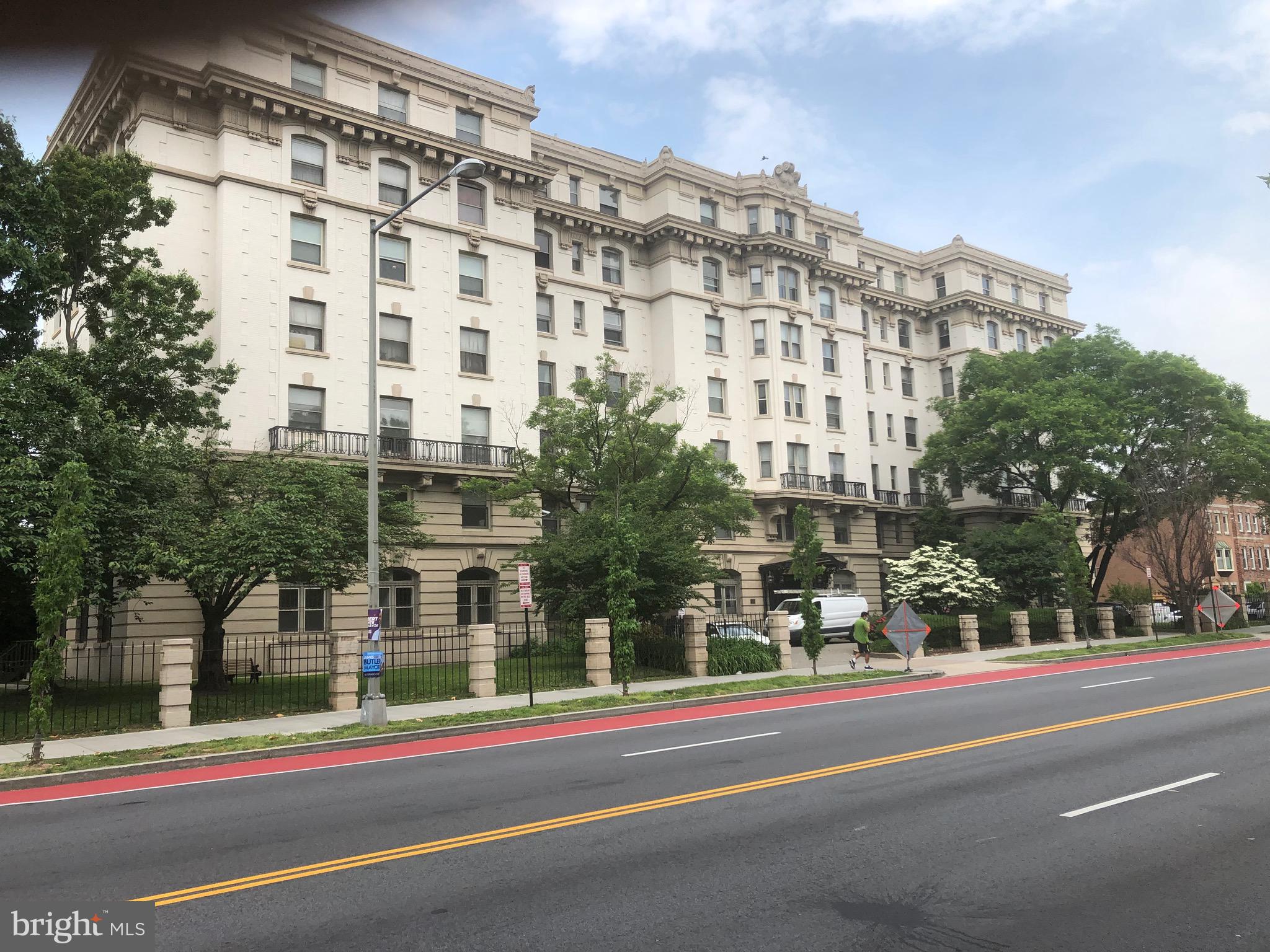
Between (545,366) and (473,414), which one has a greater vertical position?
(545,366)

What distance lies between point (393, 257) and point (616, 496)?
14.5m

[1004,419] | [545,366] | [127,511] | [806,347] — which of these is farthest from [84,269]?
[1004,419]

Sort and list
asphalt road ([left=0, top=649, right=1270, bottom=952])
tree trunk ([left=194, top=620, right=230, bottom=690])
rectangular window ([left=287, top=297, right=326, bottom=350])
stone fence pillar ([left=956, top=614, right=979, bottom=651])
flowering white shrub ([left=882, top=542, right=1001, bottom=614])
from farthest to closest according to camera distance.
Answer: flowering white shrub ([left=882, top=542, right=1001, bottom=614])
stone fence pillar ([left=956, top=614, right=979, bottom=651])
rectangular window ([left=287, top=297, right=326, bottom=350])
tree trunk ([left=194, top=620, right=230, bottom=690])
asphalt road ([left=0, top=649, right=1270, bottom=952])

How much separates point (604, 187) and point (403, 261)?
44.5 ft

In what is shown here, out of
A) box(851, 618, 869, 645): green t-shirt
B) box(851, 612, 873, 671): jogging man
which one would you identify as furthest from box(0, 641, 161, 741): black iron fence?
box(851, 618, 869, 645): green t-shirt

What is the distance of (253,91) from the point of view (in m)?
32.5

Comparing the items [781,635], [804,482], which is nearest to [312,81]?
[781,635]

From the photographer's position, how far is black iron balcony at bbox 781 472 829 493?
47062 millimetres

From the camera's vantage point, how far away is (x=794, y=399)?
161 feet

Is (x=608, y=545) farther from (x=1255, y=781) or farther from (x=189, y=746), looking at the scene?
(x=1255, y=781)

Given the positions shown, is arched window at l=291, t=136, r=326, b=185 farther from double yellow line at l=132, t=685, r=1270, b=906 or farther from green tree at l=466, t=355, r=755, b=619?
double yellow line at l=132, t=685, r=1270, b=906

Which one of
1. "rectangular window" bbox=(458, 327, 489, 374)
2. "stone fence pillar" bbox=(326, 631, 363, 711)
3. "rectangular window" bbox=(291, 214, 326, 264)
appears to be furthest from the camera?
"rectangular window" bbox=(458, 327, 489, 374)

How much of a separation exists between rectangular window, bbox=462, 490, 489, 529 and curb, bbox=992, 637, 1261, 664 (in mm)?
19512

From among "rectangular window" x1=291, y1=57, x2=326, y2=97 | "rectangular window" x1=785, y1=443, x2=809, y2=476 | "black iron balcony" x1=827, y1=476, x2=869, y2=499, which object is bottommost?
"black iron balcony" x1=827, y1=476, x2=869, y2=499
